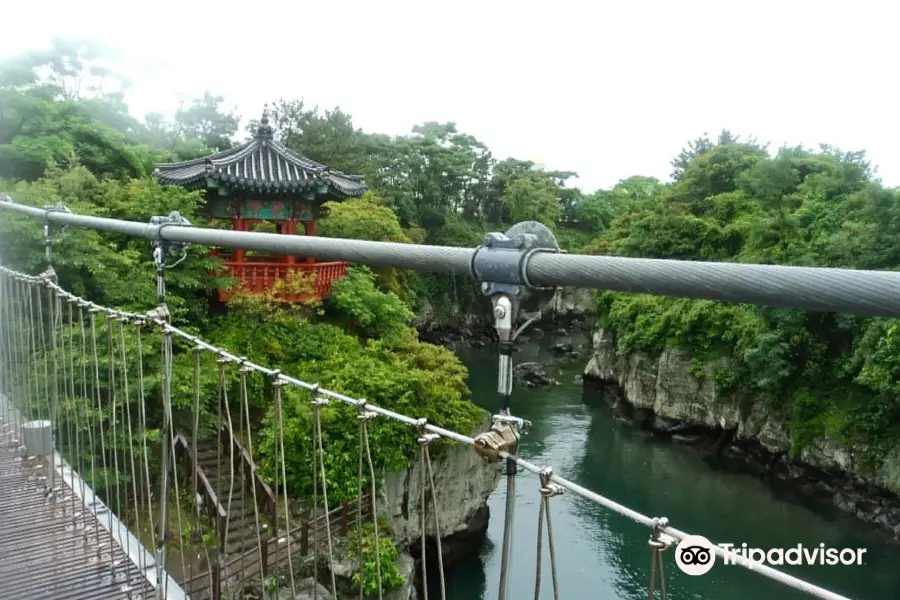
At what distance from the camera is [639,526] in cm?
1055

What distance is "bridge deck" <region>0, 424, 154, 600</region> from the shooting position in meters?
1.92

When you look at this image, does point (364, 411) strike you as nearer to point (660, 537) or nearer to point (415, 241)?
point (660, 537)

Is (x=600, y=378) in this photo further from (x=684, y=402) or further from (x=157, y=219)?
(x=157, y=219)

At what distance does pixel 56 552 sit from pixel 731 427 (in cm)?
1466

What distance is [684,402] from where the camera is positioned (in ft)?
50.6

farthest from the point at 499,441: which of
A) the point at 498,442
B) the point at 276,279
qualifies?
the point at 276,279

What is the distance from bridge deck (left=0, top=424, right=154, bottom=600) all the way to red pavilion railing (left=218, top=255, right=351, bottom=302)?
6529 mm

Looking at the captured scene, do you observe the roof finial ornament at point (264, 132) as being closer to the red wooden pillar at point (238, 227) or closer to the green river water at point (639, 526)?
the red wooden pillar at point (238, 227)

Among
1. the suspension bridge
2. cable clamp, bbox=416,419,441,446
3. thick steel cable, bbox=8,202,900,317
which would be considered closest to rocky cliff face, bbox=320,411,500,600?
the suspension bridge

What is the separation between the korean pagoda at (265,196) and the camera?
29.9 ft

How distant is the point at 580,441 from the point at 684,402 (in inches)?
116

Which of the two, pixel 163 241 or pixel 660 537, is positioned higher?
pixel 163 241

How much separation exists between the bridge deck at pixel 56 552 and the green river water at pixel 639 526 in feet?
21.2

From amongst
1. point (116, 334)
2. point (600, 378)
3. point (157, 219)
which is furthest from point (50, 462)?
point (600, 378)
